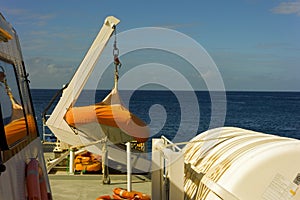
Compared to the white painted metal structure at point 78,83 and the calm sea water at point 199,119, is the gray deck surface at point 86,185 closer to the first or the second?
the white painted metal structure at point 78,83

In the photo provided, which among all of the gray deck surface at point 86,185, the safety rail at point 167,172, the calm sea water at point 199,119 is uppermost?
the safety rail at point 167,172

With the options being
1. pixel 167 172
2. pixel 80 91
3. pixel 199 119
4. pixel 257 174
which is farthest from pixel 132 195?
pixel 199 119

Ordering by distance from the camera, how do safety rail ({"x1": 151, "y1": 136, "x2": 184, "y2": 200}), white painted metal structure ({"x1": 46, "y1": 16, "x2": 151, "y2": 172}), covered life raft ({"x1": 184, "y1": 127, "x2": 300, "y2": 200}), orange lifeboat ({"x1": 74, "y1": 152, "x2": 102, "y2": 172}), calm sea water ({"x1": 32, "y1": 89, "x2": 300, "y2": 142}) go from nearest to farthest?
covered life raft ({"x1": 184, "y1": 127, "x2": 300, "y2": 200})
safety rail ({"x1": 151, "y1": 136, "x2": 184, "y2": 200})
white painted metal structure ({"x1": 46, "y1": 16, "x2": 151, "y2": 172})
orange lifeboat ({"x1": 74, "y1": 152, "x2": 102, "y2": 172})
calm sea water ({"x1": 32, "y1": 89, "x2": 300, "y2": 142})

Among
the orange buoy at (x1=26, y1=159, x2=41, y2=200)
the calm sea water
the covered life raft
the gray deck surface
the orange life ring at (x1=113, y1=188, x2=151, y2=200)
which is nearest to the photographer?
the orange buoy at (x1=26, y1=159, x2=41, y2=200)

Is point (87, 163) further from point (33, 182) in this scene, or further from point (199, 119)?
point (199, 119)

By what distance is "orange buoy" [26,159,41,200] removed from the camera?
11.6 feet

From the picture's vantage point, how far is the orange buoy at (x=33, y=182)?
11.6 ft

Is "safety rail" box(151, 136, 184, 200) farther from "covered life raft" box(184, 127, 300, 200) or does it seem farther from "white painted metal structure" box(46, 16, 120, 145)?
"white painted metal structure" box(46, 16, 120, 145)

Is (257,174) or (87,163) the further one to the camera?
(87,163)

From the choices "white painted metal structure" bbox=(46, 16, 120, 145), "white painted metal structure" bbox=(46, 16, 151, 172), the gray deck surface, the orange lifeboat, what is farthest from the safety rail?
the orange lifeboat

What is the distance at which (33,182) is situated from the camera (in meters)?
3.59

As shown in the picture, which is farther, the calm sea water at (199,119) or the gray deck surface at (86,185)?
the calm sea water at (199,119)

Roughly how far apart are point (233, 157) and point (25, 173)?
288cm

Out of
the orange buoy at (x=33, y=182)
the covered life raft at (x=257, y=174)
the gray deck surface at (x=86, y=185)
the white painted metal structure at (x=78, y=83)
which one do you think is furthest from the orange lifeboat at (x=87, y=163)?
the orange buoy at (x=33, y=182)
